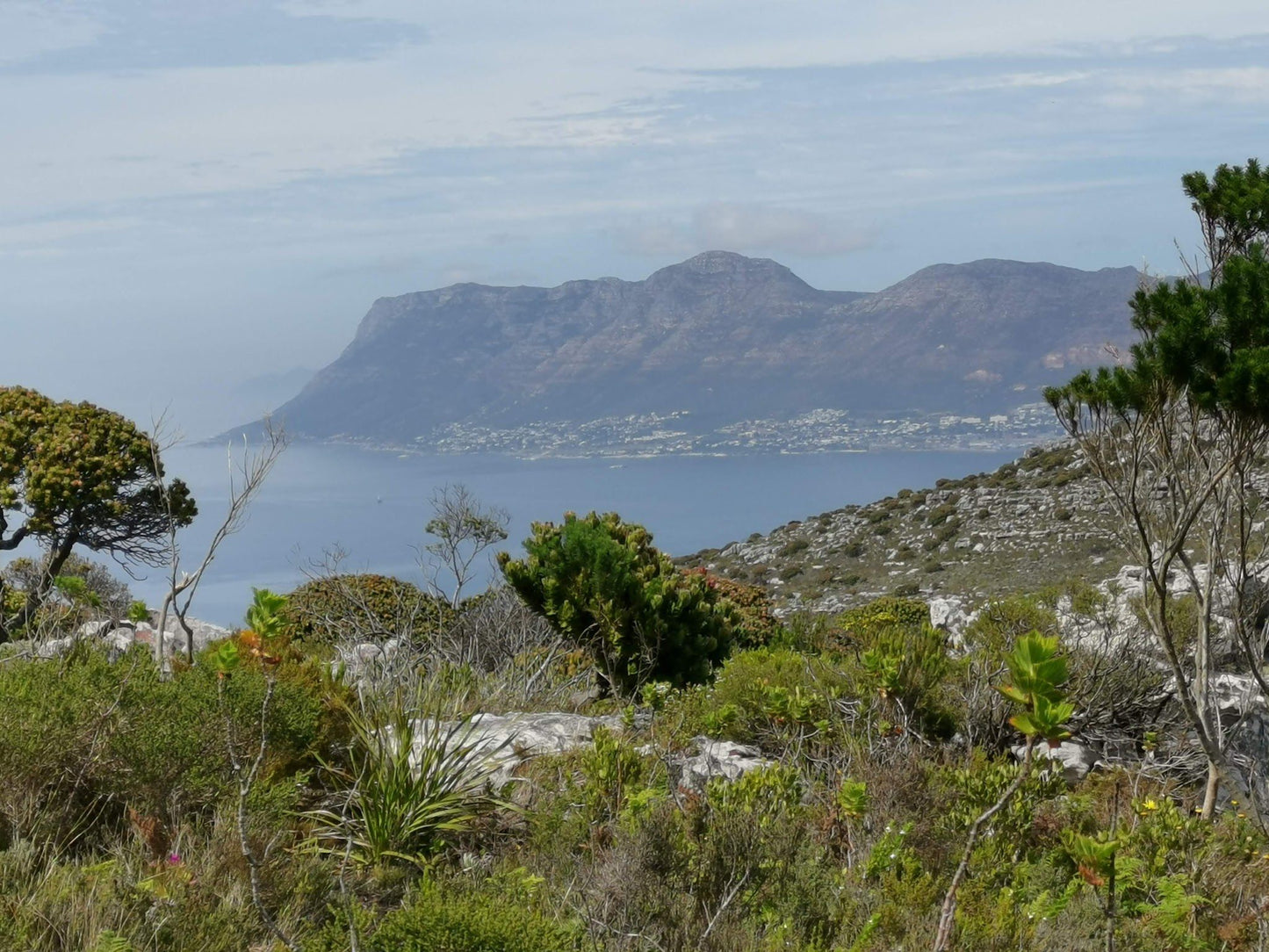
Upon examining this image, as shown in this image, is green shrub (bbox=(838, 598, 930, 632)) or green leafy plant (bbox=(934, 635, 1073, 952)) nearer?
green leafy plant (bbox=(934, 635, 1073, 952))

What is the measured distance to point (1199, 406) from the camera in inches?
228

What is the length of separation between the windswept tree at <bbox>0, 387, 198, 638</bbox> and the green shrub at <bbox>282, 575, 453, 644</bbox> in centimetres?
186

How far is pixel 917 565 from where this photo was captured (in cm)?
2828

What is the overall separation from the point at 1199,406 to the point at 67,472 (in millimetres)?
12123

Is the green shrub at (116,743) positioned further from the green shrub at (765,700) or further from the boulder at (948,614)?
the boulder at (948,614)

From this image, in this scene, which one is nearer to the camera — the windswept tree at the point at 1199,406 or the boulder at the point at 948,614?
the windswept tree at the point at 1199,406

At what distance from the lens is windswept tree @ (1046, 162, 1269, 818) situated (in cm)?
553

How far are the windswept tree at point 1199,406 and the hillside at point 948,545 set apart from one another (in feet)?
50.4

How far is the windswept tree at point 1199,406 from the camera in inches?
218

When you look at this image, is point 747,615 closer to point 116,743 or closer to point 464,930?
point 116,743

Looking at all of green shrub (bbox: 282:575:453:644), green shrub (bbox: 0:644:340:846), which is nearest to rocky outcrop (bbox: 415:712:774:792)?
green shrub (bbox: 0:644:340:846)

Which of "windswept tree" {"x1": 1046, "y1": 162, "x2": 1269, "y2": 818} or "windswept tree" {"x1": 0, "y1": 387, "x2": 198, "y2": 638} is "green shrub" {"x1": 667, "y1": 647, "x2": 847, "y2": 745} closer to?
"windswept tree" {"x1": 1046, "y1": 162, "x2": 1269, "y2": 818}

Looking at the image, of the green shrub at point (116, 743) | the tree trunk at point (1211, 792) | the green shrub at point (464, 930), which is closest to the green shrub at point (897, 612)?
the tree trunk at point (1211, 792)

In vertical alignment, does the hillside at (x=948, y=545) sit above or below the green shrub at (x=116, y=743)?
below
